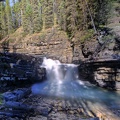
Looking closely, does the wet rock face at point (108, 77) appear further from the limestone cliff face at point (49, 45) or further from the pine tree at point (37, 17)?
the pine tree at point (37, 17)

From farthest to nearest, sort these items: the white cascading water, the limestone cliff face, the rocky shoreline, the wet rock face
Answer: the limestone cliff face → the white cascading water → the wet rock face → the rocky shoreline

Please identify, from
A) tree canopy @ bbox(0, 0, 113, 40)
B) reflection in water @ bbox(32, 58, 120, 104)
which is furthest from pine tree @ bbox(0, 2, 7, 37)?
reflection in water @ bbox(32, 58, 120, 104)

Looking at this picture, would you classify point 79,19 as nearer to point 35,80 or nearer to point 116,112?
point 35,80

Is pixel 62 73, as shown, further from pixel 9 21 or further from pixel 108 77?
pixel 9 21

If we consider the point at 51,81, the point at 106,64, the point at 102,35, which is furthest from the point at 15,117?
the point at 102,35

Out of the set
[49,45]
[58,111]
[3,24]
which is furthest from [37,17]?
[58,111]

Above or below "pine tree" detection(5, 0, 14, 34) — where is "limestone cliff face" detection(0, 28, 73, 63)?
below

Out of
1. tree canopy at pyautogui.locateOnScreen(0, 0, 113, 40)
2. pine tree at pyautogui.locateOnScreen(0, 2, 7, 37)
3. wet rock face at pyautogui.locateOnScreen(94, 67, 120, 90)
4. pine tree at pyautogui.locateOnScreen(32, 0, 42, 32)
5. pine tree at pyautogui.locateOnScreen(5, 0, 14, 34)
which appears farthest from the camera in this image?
pine tree at pyautogui.locateOnScreen(0, 2, 7, 37)

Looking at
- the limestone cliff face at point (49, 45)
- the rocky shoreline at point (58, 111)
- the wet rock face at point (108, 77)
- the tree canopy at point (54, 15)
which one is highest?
the tree canopy at point (54, 15)

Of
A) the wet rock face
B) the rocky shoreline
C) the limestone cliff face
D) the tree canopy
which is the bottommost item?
the rocky shoreline

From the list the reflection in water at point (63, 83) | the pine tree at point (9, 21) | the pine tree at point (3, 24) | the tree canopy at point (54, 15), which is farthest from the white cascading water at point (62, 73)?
the pine tree at point (3, 24)

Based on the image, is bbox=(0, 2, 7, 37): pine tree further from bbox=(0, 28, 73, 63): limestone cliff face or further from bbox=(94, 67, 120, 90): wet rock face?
bbox=(94, 67, 120, 90): wet rock face

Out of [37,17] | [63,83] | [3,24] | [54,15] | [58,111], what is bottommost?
[58,111]

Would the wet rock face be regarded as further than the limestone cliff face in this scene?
No
